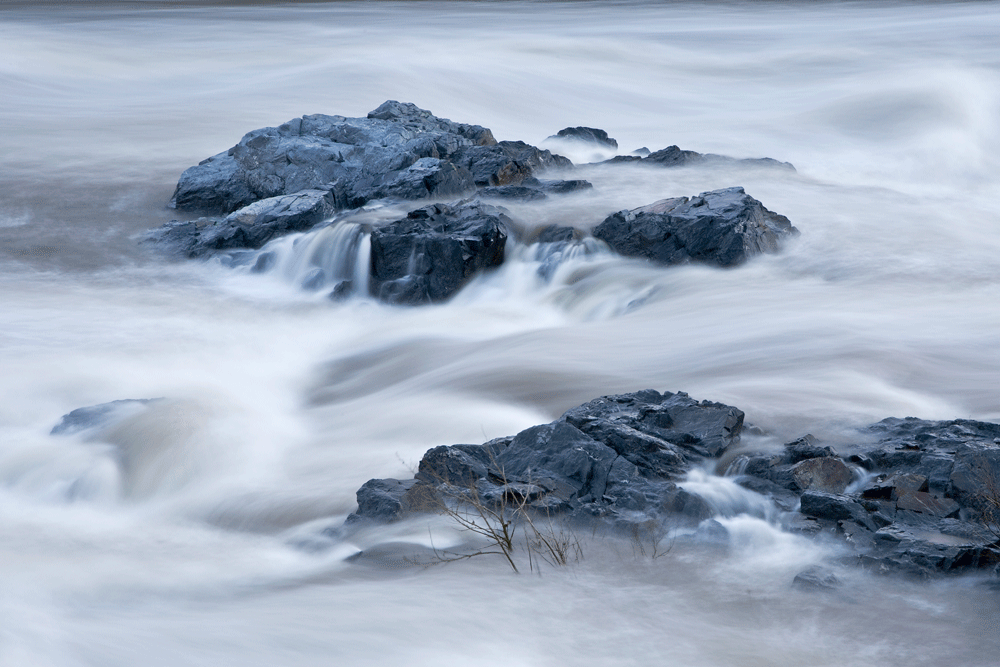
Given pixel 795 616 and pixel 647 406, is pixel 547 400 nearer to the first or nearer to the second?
pixel 647 406

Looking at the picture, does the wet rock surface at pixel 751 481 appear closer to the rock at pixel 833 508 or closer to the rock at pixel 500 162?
the rock at pixel 833 508

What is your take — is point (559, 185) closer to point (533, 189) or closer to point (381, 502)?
point (533, 189)

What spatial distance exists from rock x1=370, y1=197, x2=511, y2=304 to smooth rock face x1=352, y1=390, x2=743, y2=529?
446 centimetres

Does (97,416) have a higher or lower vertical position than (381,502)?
lower

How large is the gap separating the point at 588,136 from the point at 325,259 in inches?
240

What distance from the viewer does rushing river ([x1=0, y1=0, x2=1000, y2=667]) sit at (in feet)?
14.2

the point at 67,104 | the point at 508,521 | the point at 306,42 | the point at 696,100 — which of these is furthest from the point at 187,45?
the point at 508,521

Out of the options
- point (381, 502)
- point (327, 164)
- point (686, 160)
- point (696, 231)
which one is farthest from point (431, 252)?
point (686, 160)

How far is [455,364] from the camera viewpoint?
8203 millimetres

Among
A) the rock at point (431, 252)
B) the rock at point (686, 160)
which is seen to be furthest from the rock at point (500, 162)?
the rock at point (431, 252)

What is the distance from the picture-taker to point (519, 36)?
2569 cm

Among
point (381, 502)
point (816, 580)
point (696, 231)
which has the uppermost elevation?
point (696, 231)

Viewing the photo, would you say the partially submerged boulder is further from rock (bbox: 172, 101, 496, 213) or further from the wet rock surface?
the wet rock surface

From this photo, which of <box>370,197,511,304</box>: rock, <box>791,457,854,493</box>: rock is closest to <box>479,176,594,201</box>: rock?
<box>370,197,511,304</box>: rock
